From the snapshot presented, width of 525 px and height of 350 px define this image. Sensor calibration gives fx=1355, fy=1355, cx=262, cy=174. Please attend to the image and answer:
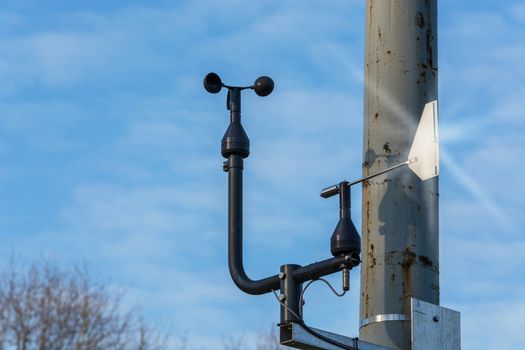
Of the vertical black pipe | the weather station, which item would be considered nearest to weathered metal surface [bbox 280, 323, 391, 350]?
the weather station

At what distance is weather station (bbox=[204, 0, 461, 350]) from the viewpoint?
6.57 metres

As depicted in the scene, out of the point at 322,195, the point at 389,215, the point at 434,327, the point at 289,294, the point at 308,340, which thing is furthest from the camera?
the point at 322,195

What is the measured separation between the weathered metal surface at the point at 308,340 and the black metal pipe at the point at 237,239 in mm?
567

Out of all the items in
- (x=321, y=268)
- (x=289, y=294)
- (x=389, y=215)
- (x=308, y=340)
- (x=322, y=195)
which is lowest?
(x=308, y=340)

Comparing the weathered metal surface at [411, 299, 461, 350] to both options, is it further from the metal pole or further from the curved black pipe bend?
the curved black pipe bend

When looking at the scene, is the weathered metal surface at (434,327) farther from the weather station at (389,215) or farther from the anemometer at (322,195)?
the anemometer at (322,195)

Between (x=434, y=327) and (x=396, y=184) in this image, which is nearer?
(x=434, y=327)

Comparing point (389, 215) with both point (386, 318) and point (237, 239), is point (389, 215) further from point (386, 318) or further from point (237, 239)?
point (237, 239)

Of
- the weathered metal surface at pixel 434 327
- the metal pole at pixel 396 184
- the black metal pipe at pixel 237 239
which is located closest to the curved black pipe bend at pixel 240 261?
the black metal pipe at pixel 237 239

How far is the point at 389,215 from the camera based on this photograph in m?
6.86

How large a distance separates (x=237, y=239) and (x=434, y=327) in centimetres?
129

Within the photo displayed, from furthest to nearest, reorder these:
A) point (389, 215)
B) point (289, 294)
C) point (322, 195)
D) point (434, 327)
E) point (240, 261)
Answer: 1. point (240, 261)
2. point (322, 195)
3. point (389, 215)
4. point (289, 294)
5. point (434, 327)

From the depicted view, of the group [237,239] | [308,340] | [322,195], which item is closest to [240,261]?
[237,239]

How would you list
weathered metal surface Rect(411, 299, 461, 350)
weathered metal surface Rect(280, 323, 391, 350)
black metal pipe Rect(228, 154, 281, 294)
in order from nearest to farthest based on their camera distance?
weathered metal surface Rect(280, 323, 391, 350) → weathered metal surface Rect(411, 299, 461, 350) → black metal pipe Rect(228, 154, 281, 294)
